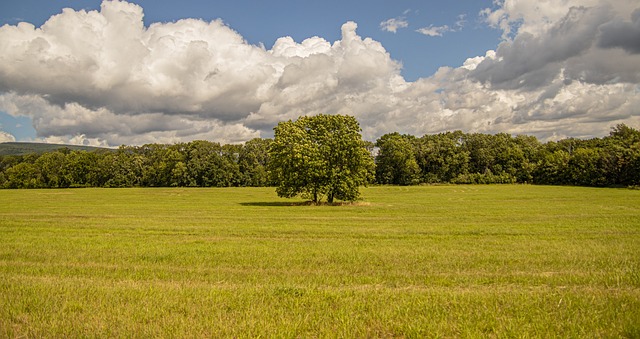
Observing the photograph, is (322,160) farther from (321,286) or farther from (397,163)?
(397,163)

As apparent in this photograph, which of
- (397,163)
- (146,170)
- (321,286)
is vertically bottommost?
(321,286)

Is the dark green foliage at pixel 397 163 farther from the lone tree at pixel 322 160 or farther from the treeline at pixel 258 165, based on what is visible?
the lone tree at pixel 322 160

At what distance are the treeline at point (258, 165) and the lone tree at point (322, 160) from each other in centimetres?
7548

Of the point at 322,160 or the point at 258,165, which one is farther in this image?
the point at 258,165

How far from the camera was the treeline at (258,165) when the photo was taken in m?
122

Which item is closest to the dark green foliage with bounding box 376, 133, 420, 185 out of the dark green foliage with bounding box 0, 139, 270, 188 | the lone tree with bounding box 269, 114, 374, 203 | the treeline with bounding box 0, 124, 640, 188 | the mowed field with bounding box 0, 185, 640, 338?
the treeline with bounding box 0, 124, 640, 188

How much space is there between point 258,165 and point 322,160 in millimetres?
85342

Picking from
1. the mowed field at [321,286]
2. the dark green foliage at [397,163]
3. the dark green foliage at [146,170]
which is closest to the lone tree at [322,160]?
the mowed field at [321,286]

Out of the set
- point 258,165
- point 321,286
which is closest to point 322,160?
point 321,286

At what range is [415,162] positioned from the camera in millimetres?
124625

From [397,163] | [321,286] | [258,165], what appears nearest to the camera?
[321,286]

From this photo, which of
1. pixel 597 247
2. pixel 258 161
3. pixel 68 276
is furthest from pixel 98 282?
pixel 258 161

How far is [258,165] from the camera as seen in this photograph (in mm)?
131875

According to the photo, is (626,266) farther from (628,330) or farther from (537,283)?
(628,330)
